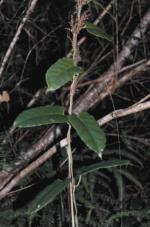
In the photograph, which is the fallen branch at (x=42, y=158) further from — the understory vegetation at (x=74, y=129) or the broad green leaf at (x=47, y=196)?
the broad green leaf at (x=47, y=196)

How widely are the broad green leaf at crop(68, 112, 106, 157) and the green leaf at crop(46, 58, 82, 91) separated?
72 millimetres

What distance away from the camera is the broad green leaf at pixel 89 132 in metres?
0.69

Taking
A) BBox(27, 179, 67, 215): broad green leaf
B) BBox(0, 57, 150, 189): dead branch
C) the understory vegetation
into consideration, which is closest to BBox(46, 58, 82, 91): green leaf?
the understory vegetation

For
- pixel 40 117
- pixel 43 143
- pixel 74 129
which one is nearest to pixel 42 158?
pixel 43 143

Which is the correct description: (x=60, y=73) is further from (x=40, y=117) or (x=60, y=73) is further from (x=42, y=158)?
(x=42, y=158)

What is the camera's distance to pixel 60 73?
695mm

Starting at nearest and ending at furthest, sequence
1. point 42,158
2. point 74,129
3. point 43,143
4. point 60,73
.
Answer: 1. point 60,73
2. point 42,158
3. point 43,143
4. point 74,129

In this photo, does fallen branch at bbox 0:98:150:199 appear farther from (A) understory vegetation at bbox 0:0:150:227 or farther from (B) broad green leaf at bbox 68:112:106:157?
(B) broad green leaf at bbox 68:112:106:157

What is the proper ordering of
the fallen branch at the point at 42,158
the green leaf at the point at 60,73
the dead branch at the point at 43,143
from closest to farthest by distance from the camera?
the green leaf at the point at 60,73, the fallen branch at the point at 42,158, the dead branch at the point at 43,143

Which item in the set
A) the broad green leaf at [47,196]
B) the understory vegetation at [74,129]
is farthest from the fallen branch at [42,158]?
the broad green leaf at [47,196]

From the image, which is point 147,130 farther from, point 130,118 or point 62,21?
point 62,21

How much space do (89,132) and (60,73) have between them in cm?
11

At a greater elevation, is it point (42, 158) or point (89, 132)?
point (89, 132)

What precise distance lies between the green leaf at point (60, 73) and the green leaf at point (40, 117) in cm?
6
